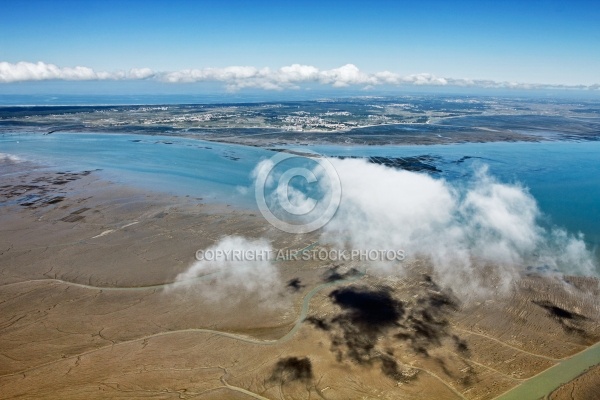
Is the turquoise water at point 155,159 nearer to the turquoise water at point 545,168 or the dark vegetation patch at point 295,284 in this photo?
the dark vegetation patch at point 295,284

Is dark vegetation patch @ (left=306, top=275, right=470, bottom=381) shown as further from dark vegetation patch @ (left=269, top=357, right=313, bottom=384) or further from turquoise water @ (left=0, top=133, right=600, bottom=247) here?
turquoise water @ (left=0, top=133, right=600, bottom=247)

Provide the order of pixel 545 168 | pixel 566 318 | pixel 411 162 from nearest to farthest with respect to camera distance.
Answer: pixel 566 318 → pixel 545 168 → pixel 411 162

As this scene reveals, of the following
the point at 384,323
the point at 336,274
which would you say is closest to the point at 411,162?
the point at 336,274

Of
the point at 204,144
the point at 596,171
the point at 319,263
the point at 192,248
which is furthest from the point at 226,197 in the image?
the point at 596,171

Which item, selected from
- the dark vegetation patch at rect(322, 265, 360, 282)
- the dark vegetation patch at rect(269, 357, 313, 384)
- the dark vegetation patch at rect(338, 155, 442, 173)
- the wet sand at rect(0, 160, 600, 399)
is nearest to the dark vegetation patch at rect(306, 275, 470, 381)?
the wet sand at rect(0, 160, 600, 399)

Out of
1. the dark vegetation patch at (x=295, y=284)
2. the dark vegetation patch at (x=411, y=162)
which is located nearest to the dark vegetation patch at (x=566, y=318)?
the dark vegetation patch at (x=295, y=284)

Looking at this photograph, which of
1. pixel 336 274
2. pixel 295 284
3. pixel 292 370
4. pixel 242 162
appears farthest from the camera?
pixel 242 162

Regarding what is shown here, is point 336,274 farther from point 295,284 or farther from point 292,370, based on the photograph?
point 292,370
